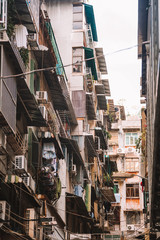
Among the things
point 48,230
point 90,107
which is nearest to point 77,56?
point 90,107

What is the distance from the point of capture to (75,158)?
3014 centimetres

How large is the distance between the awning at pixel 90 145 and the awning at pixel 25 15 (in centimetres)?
1534

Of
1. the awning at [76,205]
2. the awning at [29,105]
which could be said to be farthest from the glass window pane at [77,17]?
the awning at [29,105]

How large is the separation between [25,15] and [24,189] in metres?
5.86

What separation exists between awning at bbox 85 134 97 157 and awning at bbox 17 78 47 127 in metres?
13.4

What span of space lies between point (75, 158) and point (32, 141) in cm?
994

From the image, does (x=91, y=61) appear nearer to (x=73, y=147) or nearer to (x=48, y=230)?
(x=73, y=147)

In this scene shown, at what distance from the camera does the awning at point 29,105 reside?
16.4 meters

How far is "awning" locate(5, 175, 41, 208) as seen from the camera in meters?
15.5

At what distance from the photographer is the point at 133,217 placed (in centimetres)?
5269

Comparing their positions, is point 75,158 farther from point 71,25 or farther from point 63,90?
point 71,25

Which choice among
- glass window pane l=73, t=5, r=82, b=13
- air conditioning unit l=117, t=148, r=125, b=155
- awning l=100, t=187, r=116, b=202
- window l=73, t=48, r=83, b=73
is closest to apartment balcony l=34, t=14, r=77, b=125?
window l=73, t=48, r=83, b=73

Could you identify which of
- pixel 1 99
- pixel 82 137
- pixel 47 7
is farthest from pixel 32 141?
pixel 47 7

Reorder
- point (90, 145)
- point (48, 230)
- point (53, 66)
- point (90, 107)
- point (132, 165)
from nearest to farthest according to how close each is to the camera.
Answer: point (48, 230), point (53, 66), point (90, 145), point (90, 107), point (132, 165)
